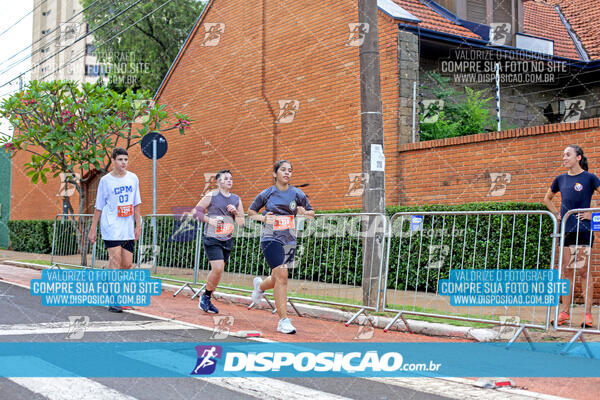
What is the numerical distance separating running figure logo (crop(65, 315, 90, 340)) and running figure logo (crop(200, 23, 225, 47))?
Answer: 40.7 feet

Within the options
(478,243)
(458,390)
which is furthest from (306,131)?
(458,390)

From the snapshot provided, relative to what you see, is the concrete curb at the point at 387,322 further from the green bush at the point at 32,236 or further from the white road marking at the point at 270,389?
the green bush at the point at 32,236

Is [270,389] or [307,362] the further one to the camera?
[307,362]

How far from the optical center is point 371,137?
881 centimetres

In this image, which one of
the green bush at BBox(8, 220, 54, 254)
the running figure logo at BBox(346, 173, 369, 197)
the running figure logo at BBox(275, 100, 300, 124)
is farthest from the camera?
the green bush at BBox(8, 220, 54, 254)

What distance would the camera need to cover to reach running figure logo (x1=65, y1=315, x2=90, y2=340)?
6.54m

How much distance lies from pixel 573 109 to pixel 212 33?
33.9 feet

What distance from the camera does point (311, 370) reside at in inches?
210

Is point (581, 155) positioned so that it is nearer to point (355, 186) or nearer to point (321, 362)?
point (321, 362)

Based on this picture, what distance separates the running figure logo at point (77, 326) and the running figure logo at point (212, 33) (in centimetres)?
1242

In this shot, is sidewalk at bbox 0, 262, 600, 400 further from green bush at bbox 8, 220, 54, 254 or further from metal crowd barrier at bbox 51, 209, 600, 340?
green bush at bbox 8, 220, 54, 254

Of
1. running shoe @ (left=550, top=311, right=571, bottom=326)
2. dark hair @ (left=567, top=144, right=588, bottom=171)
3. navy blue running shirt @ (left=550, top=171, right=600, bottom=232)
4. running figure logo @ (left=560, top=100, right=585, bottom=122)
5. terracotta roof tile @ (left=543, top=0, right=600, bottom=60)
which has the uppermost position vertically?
terracotta roof tile @ (left=543, top=0, right=600, bottom=60)

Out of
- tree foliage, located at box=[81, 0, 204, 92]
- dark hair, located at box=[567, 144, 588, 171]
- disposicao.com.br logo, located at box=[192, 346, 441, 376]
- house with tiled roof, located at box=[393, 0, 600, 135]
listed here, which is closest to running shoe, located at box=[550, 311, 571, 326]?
dark hair, located at box=[567, 144, 588, 171]

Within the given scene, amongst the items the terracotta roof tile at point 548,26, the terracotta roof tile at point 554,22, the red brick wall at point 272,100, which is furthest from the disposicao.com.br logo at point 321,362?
the terracotta roof tile at point 548,26
